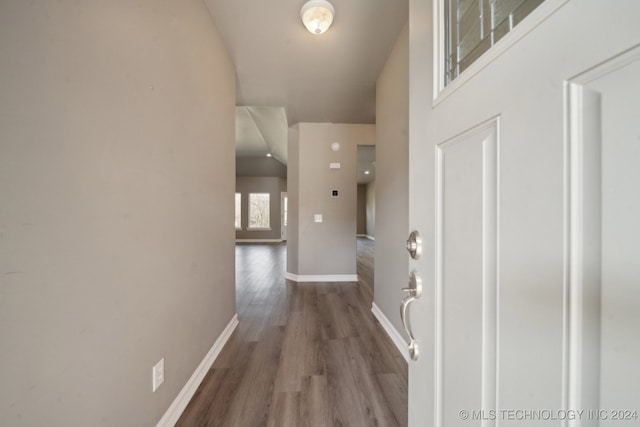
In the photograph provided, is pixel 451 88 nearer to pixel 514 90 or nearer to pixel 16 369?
pixel 514 90

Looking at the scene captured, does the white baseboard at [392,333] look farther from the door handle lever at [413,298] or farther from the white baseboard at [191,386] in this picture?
the white baseboard at [191,386]

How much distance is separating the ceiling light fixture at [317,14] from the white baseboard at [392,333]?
231cm

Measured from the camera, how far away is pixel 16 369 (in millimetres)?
634

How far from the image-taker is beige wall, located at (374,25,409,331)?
2006 millimetres

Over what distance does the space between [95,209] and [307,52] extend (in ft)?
6.88

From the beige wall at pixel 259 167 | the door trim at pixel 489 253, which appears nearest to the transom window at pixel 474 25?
the door trim at pixel 489 253

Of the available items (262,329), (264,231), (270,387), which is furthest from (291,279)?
(264,231)

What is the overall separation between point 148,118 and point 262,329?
2.01m

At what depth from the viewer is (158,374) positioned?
1202 mm

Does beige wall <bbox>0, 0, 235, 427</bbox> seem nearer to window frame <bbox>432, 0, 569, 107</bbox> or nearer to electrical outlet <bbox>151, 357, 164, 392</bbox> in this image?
electrical outlet <bbox>151, 357, 164, 392</bbox>

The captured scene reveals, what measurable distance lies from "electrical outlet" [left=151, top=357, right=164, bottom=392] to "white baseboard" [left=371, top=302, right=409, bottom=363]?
1448mm

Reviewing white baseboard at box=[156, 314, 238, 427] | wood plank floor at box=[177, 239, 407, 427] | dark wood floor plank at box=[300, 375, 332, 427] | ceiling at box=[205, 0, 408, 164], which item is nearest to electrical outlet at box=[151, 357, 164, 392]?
white baseboard at box=[156, 314, 238, 427]

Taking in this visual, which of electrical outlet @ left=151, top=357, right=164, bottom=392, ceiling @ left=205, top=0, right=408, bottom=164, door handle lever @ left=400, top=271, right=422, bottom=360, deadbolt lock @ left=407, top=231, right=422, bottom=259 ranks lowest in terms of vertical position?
electrical outlet @ left=151, top=357, right=164, bottom=392

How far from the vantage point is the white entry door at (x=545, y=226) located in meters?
0.28
